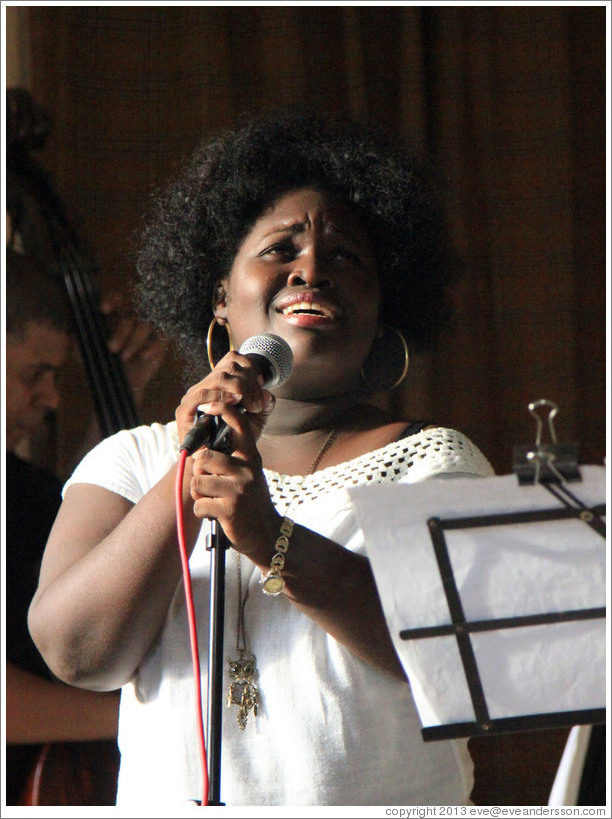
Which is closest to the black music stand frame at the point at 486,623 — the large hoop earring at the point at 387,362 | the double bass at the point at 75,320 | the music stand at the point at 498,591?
the music stand at the point at 498,591

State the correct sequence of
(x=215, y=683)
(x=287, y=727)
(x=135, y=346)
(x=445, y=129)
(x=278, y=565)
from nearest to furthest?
(x=215, y=683) < (x=278, y=565) < (x=287, y=727) < (x=135, y=346) < (x=445, y=129)

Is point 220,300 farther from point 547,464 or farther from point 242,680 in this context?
point 547,464

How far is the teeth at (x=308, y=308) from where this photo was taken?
5.15ft

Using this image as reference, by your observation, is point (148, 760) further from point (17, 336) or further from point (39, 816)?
point (17, 336)

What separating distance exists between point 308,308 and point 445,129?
1.52m

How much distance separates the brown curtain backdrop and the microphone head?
62.5 inches

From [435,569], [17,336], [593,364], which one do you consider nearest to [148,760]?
[435,569]

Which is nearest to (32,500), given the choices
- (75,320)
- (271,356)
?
(75,320)

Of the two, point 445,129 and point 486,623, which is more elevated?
point 445,129

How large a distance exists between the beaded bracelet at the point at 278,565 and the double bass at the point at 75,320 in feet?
3.31

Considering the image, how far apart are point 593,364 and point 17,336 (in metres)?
1.57

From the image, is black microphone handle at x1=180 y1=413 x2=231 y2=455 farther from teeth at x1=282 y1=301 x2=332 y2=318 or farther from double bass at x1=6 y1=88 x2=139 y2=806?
double bass at x1=6 y1=88 x2=139 y2=806

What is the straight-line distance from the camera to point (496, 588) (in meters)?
0.95

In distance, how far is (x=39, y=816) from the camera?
1.03 meters
